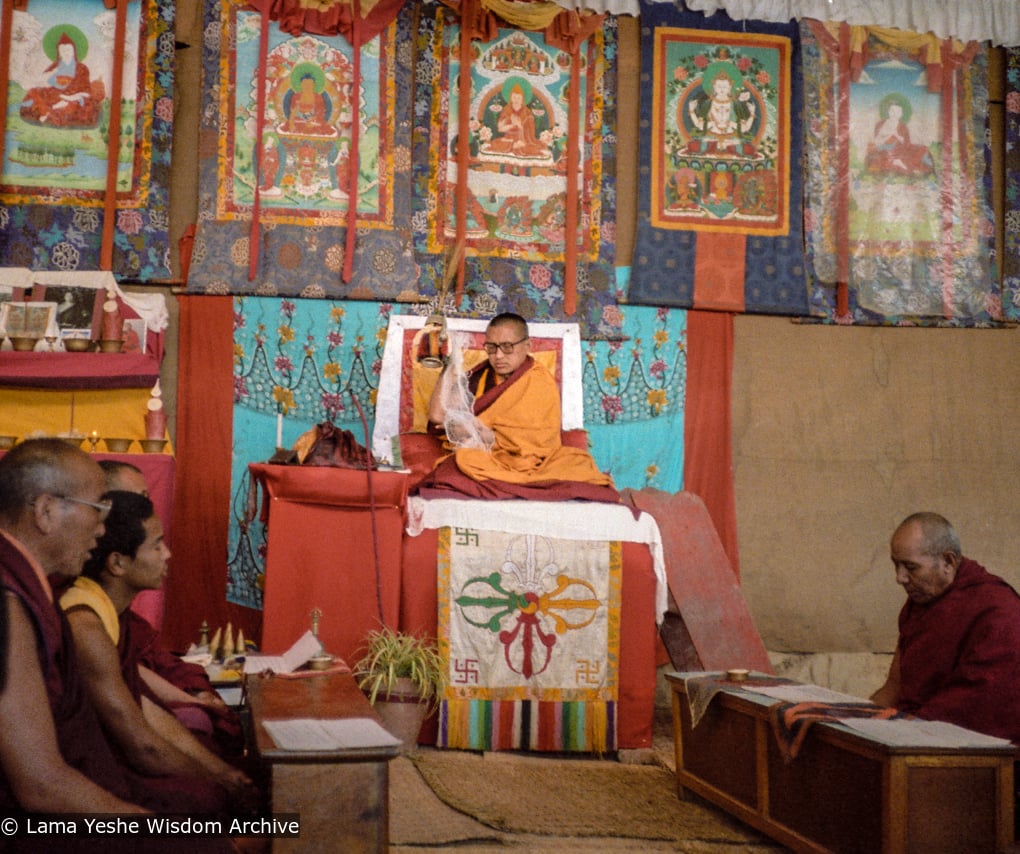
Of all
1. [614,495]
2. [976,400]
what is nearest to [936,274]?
[976,400]

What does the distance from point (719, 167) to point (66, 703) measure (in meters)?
5.56

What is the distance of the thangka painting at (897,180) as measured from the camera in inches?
267

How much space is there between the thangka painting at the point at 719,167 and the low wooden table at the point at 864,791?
11.6 ft

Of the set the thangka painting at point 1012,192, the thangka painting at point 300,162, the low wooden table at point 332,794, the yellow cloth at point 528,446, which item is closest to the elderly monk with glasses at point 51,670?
the low wooden table at point 332,794

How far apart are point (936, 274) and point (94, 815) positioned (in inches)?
242

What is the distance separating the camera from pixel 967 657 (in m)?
3.37

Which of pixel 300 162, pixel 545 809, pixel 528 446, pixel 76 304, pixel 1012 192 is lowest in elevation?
pixel 545 809

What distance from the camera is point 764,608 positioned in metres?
6.62

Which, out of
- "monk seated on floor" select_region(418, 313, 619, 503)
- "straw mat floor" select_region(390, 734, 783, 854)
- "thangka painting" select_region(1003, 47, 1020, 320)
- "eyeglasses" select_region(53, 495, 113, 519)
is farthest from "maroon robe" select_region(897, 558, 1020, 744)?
"thangka painting" select_region(1003, 47, 1020, 320)

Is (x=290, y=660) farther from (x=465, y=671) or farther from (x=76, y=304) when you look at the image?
(x=76, y=304)

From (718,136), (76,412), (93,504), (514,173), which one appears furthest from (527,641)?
(718,136)

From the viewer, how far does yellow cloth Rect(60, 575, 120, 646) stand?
7.52ft

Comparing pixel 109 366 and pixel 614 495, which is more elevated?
pixel 109 366

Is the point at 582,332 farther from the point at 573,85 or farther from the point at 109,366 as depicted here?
the point at 109,366
